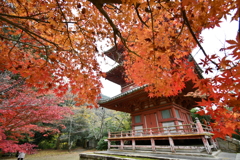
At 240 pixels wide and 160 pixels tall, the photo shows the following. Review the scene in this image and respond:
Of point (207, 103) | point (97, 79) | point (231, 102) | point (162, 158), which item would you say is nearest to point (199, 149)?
point (162, 158)

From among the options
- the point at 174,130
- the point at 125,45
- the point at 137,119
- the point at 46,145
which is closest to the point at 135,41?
the point at 125,45

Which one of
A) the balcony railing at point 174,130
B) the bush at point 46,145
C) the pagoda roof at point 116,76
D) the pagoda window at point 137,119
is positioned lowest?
the bush at point 46,145

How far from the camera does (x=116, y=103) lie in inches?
384

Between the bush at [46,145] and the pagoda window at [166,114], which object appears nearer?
the pagoda window at [166,114]

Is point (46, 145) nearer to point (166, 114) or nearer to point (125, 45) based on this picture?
point (166, 114)

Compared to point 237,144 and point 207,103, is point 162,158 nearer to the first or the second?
point 207,103

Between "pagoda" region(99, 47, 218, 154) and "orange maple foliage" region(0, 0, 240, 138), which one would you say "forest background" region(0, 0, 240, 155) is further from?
"pagoda" region(99, 47, 218, 154)

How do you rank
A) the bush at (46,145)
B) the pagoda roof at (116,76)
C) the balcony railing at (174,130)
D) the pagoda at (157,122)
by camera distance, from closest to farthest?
the balcony railing at (174,130) < the pagoda at (157,122) < the pagoda roof at (116,76) < the bush at (46,145)

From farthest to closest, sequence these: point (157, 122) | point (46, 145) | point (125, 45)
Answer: point (46, 145) < point (157, 122) < point (125, 45)

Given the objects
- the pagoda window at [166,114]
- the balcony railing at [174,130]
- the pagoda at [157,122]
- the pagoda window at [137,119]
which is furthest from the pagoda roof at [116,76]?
the balcony railing at [174,130]

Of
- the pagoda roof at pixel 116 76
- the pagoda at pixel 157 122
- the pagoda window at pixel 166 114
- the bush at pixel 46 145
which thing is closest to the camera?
the pagoda at pixel 157 122

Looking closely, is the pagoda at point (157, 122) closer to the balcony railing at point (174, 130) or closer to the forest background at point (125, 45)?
the balcony railing at point (174, 130)

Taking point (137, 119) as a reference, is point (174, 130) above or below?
below

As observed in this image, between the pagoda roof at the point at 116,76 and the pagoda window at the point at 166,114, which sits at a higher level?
the pagoda roof at the point at 116,76
